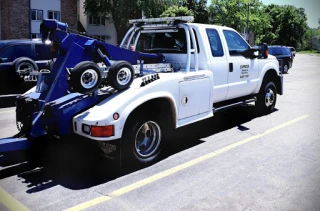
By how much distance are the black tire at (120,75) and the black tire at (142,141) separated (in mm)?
483

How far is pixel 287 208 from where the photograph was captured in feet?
11.7

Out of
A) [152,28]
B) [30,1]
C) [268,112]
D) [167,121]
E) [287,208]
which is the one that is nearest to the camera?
[287,208]

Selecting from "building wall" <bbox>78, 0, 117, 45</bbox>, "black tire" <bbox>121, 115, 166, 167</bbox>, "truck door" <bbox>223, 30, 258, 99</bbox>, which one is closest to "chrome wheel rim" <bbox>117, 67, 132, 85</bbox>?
"black tire" <bbox>121, 115, 166, 167</bbox>

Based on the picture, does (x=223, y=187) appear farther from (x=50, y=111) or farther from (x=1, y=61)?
Answer: (x=1, y=61)

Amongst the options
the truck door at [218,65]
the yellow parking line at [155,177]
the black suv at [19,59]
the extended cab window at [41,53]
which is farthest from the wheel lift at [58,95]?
the extended cab window at [41,53]

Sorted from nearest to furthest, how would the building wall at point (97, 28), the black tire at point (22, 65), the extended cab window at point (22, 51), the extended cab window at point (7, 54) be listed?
the black tire at point (22, 65), the extended cab window at point (7, 54), the extended cab window at point (22, 51), the building wall at point (97, 28)

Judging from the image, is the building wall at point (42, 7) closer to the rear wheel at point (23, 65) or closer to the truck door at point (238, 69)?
the rear wheel at point (23, 65)

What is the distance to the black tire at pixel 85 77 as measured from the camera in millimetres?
4156

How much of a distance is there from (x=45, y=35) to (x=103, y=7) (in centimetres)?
3301

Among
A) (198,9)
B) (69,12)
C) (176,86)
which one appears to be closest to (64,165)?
(176,86)

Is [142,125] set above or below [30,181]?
above

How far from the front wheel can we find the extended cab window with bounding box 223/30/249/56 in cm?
264

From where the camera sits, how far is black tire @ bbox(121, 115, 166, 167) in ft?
14.7

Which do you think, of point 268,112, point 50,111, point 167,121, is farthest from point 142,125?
point 268,112
